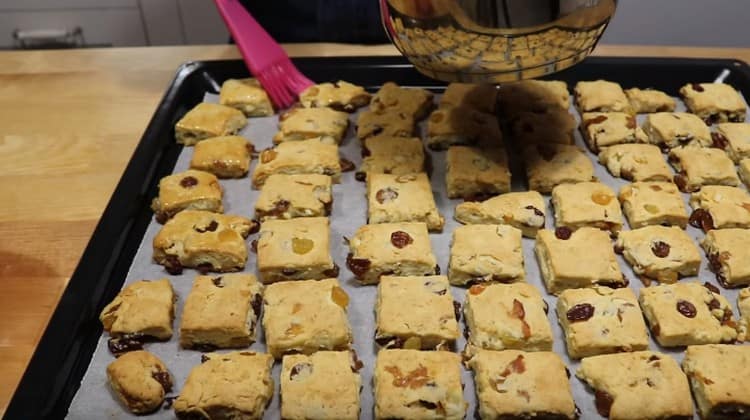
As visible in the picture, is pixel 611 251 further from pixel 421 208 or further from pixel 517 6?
pixel 517 6

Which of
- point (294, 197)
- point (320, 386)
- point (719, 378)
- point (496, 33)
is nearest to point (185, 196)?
point (294, 197)

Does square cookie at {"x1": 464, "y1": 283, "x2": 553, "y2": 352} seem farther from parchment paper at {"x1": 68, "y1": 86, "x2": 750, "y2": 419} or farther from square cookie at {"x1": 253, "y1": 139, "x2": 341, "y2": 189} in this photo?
square cookie at {"x1": 253, "y1": 139, "x2": 341, "y2": 189}

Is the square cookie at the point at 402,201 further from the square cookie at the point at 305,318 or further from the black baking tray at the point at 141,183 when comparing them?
the black baking tray at the point at 141,183

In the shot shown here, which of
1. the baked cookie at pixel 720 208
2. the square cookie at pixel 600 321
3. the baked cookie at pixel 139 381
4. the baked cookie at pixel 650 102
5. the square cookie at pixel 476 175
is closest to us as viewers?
the baked cookie at pixel 139 381

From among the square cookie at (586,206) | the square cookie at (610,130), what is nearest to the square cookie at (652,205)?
the square cookie at (586,206)

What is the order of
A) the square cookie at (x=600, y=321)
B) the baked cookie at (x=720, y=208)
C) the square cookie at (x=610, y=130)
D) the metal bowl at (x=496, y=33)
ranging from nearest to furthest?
the metal bowl at (x=496, y=33) < the square cookie at (x=600, y=321) < the baked cookie at (x=720, y=208) < the square cookie at (x=610, y=130)

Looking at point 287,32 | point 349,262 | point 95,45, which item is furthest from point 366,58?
point 95,45

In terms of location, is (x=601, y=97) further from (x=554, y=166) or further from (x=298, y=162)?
(x=298, y=162)
